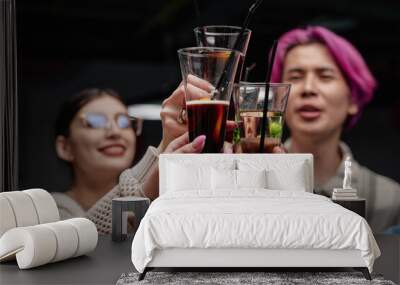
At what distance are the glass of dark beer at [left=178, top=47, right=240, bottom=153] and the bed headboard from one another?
11 cm

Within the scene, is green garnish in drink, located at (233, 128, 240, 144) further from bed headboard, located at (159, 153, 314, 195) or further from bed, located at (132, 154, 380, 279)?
bed, located at (132, 154, 380, 279)

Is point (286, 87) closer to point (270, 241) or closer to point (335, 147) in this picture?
point (335, 147)

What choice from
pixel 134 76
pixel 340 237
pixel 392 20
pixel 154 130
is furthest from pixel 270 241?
pixel 392 20

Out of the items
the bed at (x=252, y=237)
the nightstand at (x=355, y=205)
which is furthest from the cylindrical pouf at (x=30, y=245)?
the nightstand at (x=355, y=205)

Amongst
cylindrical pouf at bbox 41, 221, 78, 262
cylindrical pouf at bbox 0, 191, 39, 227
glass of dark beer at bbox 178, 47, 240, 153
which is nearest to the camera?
cylindrical pouf at bbox 41, 221, 78, 262

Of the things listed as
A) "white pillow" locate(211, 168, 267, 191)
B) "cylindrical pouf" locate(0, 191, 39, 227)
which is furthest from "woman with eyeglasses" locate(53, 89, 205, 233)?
"cylindrical pouf" locate(0, 191, 39, 227)

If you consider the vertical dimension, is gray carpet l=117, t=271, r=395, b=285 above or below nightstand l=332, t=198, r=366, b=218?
below

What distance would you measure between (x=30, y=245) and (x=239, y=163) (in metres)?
1.55

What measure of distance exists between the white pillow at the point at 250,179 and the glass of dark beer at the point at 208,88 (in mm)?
285

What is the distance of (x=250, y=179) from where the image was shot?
13.8ft

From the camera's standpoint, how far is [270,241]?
3270mm

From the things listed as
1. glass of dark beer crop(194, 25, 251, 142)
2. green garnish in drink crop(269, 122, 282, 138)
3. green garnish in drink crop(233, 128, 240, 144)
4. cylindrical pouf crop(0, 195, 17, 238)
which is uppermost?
glass of dark beer crop(194, 25, 251, 142)

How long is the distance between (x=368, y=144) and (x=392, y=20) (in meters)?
1.03

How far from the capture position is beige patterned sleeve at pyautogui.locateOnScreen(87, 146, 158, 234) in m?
5.05
